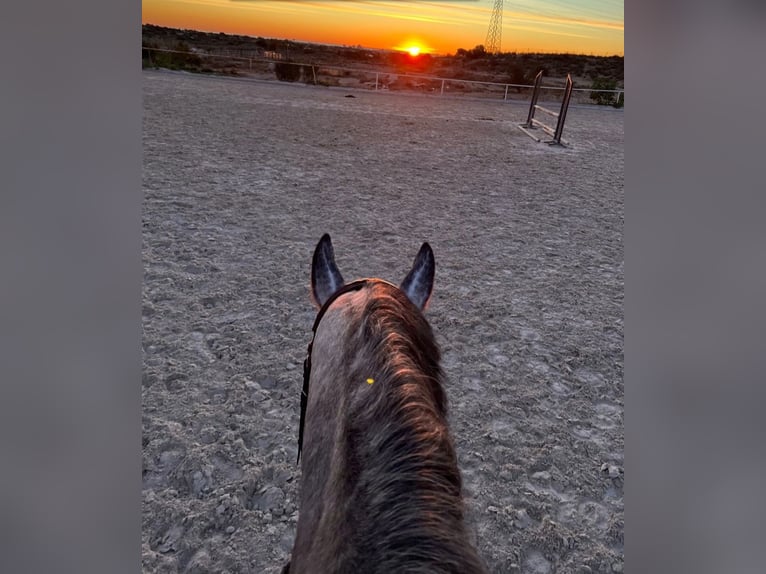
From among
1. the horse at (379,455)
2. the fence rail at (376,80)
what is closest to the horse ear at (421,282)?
the horse at (379,455)

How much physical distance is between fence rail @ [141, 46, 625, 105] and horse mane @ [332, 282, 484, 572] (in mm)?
14536

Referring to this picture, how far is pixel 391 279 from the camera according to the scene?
3.62m

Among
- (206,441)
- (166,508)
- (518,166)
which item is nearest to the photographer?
(166,508)

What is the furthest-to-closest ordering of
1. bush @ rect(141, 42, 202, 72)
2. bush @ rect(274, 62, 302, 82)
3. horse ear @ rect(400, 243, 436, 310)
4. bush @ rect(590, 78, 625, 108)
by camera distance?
bush @ rect(274, 62, 302, 82) → bush @ rect(590, 78, 625, 108) → bush @ rect(141, 42, 202, 72) → horse ear @ rect(400, 243, 436, 310)

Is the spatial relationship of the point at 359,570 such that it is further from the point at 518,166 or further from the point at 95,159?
the point at 518,166

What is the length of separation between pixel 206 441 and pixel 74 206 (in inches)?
42.7

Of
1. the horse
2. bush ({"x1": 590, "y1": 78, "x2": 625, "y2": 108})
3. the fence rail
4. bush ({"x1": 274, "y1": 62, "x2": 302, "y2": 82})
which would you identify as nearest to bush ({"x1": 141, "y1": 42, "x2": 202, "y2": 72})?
the fence rail

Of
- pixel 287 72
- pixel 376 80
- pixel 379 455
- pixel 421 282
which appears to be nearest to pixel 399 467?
pixel 379 455

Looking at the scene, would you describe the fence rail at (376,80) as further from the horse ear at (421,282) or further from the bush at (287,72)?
the horse ear at (421,282)

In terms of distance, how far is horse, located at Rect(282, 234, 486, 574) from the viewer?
0.71 metres

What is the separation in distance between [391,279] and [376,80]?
12435mm

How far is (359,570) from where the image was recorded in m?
0.71

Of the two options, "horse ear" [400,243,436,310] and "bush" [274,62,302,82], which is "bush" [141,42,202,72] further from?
"horse ear" [400,243,436,310]

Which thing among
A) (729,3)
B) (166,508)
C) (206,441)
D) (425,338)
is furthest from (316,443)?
(729,3)
